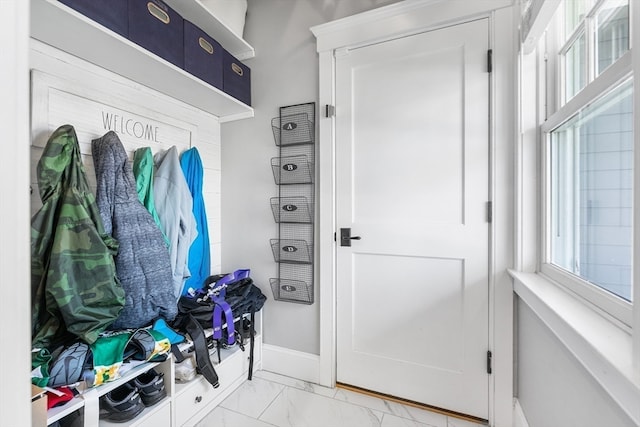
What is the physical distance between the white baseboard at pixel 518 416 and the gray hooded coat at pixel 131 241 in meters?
1.69

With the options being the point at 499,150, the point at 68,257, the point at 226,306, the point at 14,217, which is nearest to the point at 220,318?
the point at 226,306

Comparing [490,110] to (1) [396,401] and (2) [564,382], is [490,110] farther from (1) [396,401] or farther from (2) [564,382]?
(1) [396,401]

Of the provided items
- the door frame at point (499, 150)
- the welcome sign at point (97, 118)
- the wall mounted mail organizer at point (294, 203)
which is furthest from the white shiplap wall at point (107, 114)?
the door frame at point (499, 150)

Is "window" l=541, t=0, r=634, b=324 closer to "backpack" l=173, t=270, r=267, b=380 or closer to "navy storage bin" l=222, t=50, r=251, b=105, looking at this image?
"backpack" l=173, t=270, r=267, b=380

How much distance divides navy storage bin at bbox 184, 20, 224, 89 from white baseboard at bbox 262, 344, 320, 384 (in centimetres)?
175

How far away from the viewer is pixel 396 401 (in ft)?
5.32

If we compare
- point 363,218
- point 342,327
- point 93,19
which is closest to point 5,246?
point 93,19

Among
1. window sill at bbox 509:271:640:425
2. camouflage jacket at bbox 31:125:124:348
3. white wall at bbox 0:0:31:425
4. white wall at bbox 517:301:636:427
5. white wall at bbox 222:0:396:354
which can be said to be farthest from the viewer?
white wall at bbox 222:0:396:354

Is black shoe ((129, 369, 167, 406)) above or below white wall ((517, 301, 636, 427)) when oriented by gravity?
below

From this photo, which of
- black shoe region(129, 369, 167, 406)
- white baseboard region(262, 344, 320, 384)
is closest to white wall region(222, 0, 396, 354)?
white baseboard region(262, 344, 320, 384)

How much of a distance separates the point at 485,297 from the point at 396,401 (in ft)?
2.54

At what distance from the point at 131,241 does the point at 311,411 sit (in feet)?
4.15

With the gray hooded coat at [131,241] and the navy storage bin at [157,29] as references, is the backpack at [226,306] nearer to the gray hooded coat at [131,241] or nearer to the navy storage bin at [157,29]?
the gray hooded coat at [131,241]

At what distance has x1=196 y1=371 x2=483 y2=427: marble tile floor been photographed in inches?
57.5
